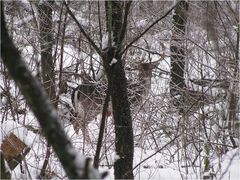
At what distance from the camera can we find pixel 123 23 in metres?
2.59

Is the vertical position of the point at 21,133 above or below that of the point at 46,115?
below

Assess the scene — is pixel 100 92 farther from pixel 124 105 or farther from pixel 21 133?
pixel 124 105

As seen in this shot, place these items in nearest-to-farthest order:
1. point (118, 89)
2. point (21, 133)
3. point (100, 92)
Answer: point (118, 89) → point (21, 133) → point (100, 92)

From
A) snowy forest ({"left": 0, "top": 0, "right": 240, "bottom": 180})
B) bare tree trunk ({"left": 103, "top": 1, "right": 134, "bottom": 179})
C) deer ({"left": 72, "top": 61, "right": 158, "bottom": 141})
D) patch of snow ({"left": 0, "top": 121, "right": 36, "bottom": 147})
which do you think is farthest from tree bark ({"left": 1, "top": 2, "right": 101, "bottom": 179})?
deer ({"left": 72, "top": 61, "right": 158, "bottom": 141})

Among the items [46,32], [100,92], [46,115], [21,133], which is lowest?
[21,133]

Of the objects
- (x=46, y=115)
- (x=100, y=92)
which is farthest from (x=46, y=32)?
(x=46, y=115)

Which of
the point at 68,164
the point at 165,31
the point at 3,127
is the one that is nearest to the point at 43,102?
the point at 68,164

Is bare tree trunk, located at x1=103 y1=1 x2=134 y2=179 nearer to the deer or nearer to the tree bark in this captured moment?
the tree bark

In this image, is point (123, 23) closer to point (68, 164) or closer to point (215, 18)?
point (68, 164)

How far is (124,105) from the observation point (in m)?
2.83

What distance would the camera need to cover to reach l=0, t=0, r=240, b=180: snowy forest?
8.75 ft

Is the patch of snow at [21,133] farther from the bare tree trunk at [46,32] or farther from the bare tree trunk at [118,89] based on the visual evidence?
the bare tree trunk at [46,32]

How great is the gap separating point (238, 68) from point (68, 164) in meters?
3.94

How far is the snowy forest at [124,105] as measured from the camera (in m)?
2.67
